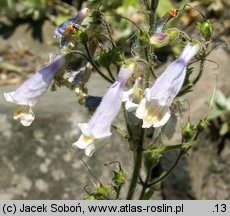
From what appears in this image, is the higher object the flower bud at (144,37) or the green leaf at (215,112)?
the flower bud at (144,37)

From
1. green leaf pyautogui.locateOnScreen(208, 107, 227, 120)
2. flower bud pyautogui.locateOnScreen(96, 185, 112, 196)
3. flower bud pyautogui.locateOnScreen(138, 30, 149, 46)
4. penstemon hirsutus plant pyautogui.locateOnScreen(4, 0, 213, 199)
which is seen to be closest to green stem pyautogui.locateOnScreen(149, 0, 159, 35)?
penstemon hirsutus plant pyautogui.locateOnScreen(4, 0, 213, 199)

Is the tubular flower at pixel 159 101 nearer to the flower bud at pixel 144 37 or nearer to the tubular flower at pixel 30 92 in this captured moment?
the flower bud at pixel 144 37

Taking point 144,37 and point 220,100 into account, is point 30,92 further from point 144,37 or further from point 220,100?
point 220,100

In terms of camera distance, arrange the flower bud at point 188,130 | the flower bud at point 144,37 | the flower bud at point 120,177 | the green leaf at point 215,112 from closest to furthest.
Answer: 1. the flower bud at point 144,37
2. the flower bud at point 120,177
3. the flower bud at point 188,130
4. the green leaf at point 215,112

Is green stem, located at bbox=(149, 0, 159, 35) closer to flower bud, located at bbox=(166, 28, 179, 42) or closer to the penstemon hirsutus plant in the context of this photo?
the penstemon hirsutus plant

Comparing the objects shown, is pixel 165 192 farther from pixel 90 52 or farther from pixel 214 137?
pixel 90 52

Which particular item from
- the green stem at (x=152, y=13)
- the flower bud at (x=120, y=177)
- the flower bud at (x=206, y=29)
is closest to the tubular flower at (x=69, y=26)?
the green stem at (x=152, y=13)

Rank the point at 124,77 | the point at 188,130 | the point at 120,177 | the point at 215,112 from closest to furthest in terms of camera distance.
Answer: the point at 124,77 < the point at 120,177 < the point at 188,130 < the point at 215,112

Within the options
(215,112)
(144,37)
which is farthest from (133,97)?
(215,112)
